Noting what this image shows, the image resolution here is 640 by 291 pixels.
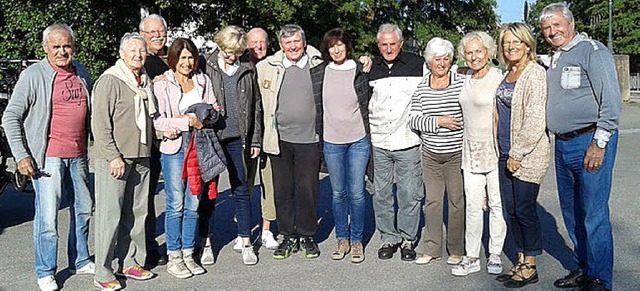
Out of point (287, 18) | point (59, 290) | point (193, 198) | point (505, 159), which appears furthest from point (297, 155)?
point (287, 18)

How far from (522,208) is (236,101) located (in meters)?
2.45

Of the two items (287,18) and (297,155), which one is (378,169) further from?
(287,18)

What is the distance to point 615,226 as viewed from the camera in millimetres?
7035

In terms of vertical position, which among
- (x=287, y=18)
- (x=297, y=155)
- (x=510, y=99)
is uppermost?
(x=287, y=18)

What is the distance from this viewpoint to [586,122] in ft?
15.5

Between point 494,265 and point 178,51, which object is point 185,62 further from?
point 494,265

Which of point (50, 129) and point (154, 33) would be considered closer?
point (50, 129)

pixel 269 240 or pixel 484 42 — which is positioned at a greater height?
pixel 484 42

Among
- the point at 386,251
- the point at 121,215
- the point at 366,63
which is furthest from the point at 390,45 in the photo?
the point at 121,215

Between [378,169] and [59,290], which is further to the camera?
[378,169]

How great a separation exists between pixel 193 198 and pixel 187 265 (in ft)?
1.88

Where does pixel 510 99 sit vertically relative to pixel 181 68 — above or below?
below

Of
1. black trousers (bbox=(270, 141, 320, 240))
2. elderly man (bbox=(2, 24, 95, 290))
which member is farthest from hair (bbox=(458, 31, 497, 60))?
elderly man (bbox=(2, 24, 95, 290))

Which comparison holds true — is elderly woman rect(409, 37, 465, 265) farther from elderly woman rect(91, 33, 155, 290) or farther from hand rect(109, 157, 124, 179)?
hand rect(109, 157, 124, 179)
